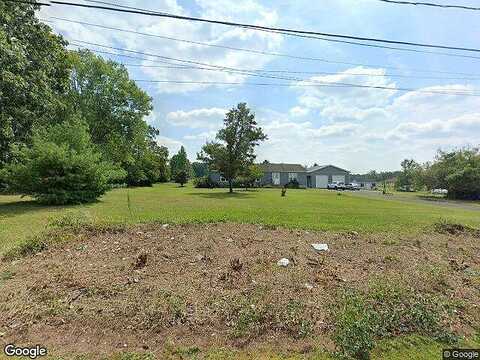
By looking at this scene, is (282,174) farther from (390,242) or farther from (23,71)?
(390,242)

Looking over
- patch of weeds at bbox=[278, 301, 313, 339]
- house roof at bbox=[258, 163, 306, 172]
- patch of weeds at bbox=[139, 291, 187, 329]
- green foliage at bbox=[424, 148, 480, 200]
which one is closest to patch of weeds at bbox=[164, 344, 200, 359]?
patch of weeds at bbox=[139, 291, 187, 329]

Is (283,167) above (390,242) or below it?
above

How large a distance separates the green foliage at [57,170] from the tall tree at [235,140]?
54.1 feet

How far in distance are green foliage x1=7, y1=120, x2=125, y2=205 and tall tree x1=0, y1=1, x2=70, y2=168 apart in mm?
1045

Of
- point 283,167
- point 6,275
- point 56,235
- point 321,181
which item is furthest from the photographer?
point 321,181

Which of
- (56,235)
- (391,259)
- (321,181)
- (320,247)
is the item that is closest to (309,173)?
(321,181)

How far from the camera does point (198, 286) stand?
4684 millimetres

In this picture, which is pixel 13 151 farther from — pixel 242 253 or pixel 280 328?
pixel 280 328

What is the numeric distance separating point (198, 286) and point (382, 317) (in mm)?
2395

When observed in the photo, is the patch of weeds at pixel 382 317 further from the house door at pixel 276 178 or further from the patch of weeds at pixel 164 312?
the house door at pixel 276 178

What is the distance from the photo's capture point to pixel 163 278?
16.0 feet

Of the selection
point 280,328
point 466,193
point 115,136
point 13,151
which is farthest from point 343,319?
point 466,193

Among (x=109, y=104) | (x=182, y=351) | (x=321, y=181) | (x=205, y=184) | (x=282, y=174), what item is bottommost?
(x=182, y=351)

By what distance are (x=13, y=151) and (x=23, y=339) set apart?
14716 millimetres
